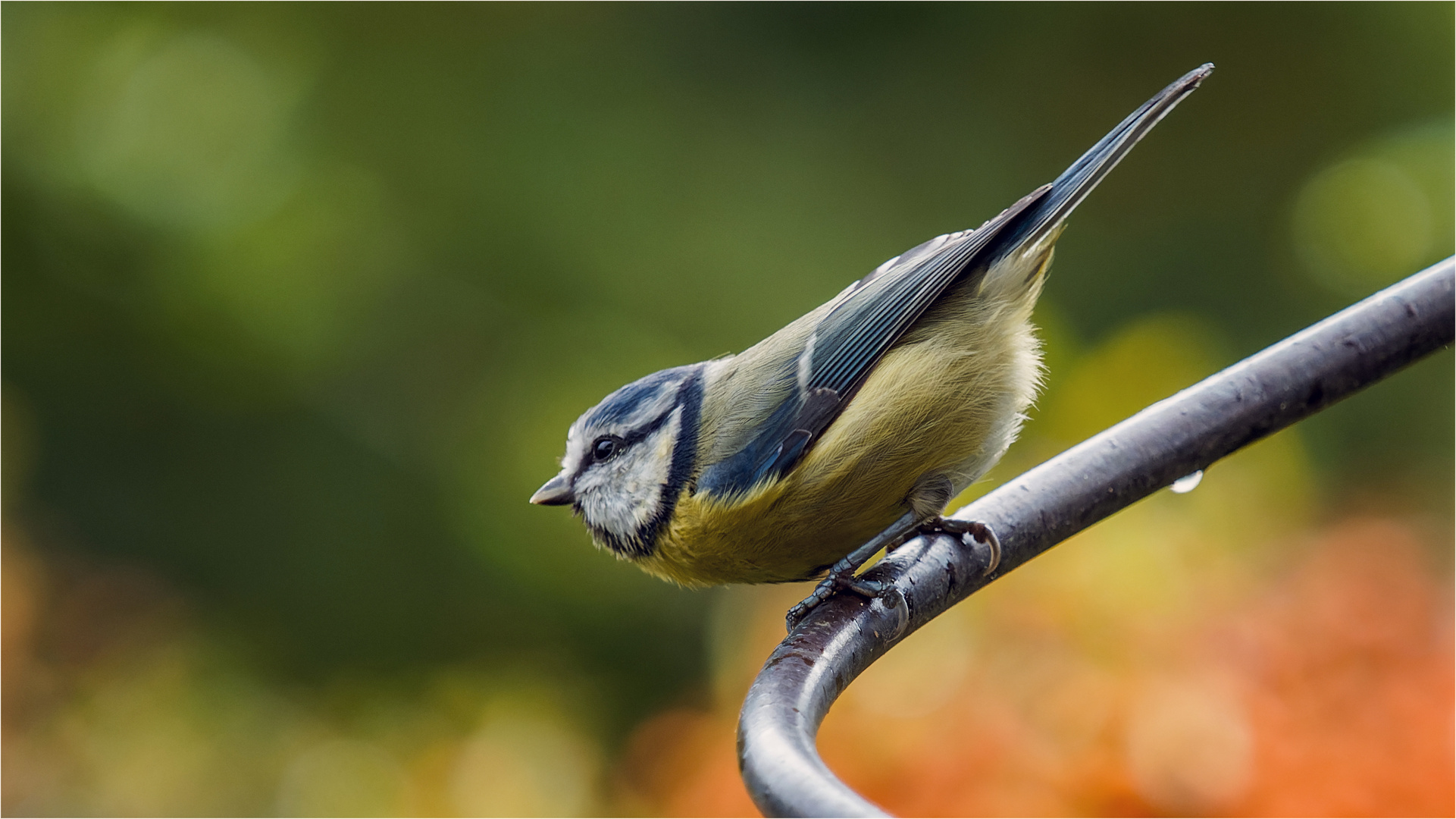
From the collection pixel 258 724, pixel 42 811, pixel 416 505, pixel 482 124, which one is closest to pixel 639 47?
pixel 482 124

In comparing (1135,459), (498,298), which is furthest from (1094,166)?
(498,298)

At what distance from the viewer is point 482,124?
264 centimetres

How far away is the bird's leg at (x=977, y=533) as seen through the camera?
93cm

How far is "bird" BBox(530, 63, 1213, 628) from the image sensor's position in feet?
3.87

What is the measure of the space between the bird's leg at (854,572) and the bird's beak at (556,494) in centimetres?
34

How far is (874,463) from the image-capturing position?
1190mm

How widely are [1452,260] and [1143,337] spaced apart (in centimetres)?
137

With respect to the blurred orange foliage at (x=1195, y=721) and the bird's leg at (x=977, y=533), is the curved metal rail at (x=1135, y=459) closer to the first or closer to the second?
the bird's leg at (x=977, y=533)

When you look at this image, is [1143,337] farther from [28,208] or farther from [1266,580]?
[28,208]

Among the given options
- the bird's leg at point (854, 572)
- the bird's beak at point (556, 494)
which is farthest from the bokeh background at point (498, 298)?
the bird's leg at point (854, 572)

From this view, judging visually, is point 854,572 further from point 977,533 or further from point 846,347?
point 846,347

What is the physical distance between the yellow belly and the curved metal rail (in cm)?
20

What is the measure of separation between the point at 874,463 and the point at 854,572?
0.45 ft

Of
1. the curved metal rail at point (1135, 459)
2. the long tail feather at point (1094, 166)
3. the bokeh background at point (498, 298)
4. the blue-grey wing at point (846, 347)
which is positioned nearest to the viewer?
the curved metal rail at point (1135, 459)
